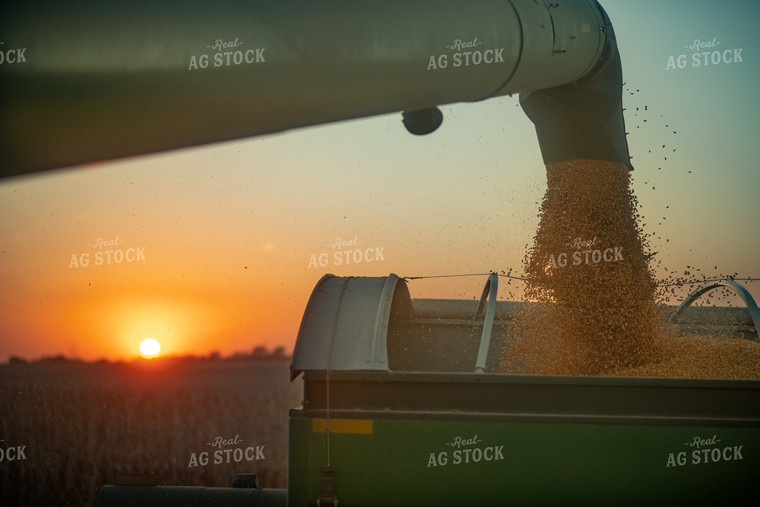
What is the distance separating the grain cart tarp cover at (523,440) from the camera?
12.2 ft

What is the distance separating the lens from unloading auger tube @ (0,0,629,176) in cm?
203

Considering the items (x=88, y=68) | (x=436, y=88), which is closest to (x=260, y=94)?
(x=88, y=68)

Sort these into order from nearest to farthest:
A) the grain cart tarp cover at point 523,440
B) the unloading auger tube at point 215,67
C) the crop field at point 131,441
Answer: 1. the unloading auger tube at point 215,67
2. the grain cart tarp cover at point 523,440
3. the crop field at point 131,441

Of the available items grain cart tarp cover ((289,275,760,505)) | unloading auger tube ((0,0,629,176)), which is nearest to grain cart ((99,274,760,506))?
grain cart tarp cover ((289,275,760,505))

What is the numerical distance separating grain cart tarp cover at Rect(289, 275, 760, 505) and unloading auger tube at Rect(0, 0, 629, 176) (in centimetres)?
148

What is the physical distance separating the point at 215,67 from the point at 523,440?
239 centimetres

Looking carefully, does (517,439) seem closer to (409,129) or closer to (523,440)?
(523,440)

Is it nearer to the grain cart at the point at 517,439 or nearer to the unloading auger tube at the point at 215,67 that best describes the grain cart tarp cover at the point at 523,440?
the grain cart at the point at 517,439

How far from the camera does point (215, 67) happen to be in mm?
2311

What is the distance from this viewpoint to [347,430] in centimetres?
385

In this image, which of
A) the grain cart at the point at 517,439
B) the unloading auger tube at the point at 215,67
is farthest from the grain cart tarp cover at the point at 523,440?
the unloading auger tube at the point at 215,67

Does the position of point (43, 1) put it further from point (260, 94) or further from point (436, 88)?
point (436, 88)

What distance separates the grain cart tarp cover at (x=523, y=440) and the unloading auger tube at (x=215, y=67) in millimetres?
1481

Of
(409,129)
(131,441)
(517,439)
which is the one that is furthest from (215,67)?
(131,441)
